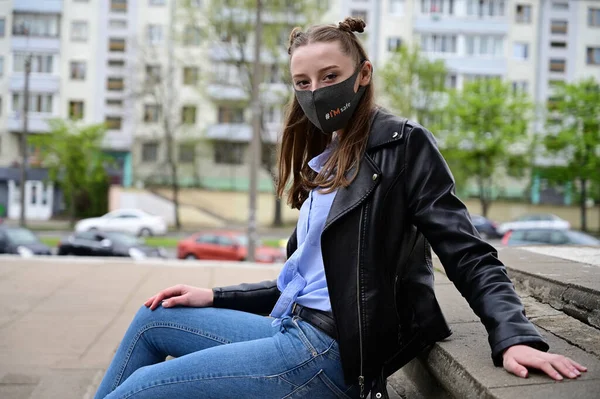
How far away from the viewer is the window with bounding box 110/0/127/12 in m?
43.2

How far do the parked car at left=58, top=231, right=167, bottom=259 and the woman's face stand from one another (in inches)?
672

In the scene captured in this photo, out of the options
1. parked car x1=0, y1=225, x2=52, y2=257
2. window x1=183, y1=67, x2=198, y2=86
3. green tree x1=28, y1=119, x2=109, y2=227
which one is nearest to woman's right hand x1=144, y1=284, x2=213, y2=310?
parked car x1=0, y1=225, x2=52, y2=257

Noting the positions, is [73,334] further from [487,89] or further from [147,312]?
[487,89]

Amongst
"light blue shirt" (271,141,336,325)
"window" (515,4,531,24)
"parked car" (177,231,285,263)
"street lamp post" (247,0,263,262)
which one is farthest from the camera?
"window" (515,4,531,24)

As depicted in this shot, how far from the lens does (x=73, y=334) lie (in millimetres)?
4711

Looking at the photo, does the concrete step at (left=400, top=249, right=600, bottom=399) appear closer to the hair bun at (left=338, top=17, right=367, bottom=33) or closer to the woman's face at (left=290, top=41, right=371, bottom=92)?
the woman's face at (left=290, top=41, right=371, bottom=92)

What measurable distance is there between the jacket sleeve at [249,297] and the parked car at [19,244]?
16823 millimetres

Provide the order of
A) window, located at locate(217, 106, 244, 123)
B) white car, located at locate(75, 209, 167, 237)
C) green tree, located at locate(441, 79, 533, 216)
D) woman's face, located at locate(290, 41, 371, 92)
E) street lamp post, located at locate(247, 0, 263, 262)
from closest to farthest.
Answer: woman's face, located at locate(290, 41, 371, 92)
street lamp post, located at locate(247, 0, 263, 262)
green tree, located at locate(441, 79, 533, 216)
white car, located at locate(75, 209, 167, 237)
window, located at locate(217, 106, 244, 123)

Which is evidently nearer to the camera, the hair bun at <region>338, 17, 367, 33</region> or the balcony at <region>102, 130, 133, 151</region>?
the hair bun at <region>338, 17, 367, 33</region>

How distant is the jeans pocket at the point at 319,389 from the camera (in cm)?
186

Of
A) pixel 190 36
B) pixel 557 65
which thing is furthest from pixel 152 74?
pixel 557 65

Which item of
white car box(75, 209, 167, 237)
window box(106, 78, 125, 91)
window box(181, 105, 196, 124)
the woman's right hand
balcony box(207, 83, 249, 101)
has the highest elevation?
window box(106, 78, 125, 91)

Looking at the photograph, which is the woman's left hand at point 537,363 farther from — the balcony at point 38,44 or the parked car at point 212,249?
the balcony at point 38,44

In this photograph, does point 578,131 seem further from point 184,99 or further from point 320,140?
point 320,140
